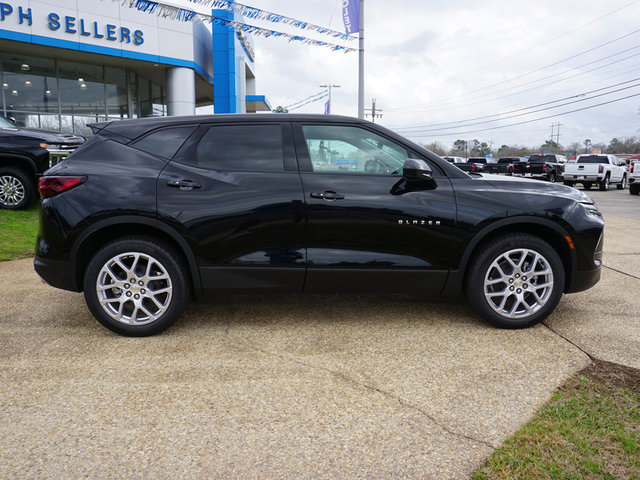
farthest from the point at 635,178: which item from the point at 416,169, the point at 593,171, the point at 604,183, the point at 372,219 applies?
the point at 372,219

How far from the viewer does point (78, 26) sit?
1702 centimetres

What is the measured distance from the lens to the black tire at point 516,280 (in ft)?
12.3

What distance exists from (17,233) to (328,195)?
605cm

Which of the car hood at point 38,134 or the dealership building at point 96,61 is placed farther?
the dealership building at point 96,61

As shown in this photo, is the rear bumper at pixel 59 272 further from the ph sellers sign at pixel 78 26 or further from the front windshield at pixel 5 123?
the ph sellers sign at pixel 78 26

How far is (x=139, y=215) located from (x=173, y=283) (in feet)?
1.84

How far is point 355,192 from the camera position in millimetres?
3658

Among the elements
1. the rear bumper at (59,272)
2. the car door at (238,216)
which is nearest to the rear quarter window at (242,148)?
the car door at (238,216)

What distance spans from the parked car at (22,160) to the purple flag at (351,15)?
9890 mm

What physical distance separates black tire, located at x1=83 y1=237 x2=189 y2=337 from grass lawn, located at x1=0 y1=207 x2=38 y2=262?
12.5ft

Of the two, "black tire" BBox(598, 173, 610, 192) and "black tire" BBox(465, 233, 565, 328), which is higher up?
"black tire" BBox(598, 173, 610, 192)

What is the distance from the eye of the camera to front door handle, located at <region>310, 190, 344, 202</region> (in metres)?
3.63

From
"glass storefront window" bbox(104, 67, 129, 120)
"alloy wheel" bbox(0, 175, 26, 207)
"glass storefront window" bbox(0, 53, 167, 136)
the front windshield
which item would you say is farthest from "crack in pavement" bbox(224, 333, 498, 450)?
"glass storefront window" bbox(104, 67, 129, 120)

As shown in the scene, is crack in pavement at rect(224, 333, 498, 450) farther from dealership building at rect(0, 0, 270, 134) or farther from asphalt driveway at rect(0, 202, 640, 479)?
dealership building at rect(0, 0, 270, 134)
